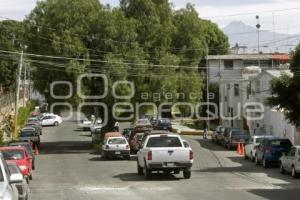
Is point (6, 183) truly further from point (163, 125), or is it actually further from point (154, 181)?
point (163, 125)

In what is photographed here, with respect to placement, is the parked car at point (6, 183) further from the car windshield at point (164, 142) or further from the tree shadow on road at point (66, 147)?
the tree shadow on road at point (66, 147)

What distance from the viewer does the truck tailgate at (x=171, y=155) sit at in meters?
28.9

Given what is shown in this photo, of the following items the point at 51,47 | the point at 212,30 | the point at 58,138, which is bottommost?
the point at 58,138

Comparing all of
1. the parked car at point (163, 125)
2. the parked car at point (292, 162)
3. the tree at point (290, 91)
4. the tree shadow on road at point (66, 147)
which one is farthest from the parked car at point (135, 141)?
the parked car at point (163, 125)

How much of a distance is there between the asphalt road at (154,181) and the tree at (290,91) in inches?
119

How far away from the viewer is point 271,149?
124 feet

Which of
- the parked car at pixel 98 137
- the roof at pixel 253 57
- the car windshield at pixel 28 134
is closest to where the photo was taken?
the car windshield at pixel 28 134

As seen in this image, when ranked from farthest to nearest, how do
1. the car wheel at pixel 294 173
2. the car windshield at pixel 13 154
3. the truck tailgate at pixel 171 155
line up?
the car wheel at pixel 294 173 → the car windshield at pixel 13 154 → the truck tailgate at pixel 171 155

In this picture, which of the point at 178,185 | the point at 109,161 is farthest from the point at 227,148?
the point at 178,185

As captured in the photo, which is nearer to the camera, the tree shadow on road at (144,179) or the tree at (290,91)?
the tree shadow on road at (144,179)

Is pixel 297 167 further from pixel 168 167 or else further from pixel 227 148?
pixel 227 148

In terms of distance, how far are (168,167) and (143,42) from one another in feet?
93.1

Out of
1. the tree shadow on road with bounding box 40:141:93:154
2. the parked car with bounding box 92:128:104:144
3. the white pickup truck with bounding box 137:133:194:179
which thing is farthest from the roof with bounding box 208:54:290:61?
the white pickup truck with bounding box 137:133:194:179

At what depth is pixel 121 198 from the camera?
2273cm
